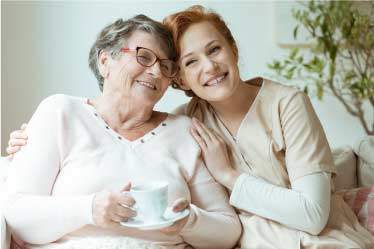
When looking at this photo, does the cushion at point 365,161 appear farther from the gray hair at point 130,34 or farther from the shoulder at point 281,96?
the gray hair at point 130,34

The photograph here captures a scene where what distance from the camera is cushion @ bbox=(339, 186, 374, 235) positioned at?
1894mm

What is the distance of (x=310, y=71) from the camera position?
2967 mm

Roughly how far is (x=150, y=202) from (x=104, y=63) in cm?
63

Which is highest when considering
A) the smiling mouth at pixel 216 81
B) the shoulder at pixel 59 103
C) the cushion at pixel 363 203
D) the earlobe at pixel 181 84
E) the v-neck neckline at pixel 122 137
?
the smiling mouth at pixel 216 81

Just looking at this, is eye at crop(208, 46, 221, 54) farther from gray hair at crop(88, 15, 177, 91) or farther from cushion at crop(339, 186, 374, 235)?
cushion at crop(339, 186, 374, 235)

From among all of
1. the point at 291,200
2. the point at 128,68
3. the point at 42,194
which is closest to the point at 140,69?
the point at 128,68

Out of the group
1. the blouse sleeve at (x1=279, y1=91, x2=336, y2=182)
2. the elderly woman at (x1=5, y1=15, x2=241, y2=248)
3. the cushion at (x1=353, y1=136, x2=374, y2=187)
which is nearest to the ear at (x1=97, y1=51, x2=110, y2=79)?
the elderly woman at (x1=5, y1=15, x2=241, y2=248)

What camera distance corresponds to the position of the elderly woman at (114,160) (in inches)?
60.0

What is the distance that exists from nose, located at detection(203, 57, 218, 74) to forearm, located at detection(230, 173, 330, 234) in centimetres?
35

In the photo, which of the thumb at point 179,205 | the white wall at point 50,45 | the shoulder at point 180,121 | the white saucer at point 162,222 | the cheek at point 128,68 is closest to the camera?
the white saucer at point 162,222

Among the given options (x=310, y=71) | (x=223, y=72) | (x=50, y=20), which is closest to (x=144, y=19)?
(x=223, y=72)

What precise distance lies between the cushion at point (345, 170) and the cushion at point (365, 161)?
2cm

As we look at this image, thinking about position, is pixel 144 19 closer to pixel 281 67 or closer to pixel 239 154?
pixel 239 154

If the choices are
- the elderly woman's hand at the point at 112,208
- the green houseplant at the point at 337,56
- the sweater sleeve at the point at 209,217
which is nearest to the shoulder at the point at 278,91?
the sweater sleeve at the point at 209,217
